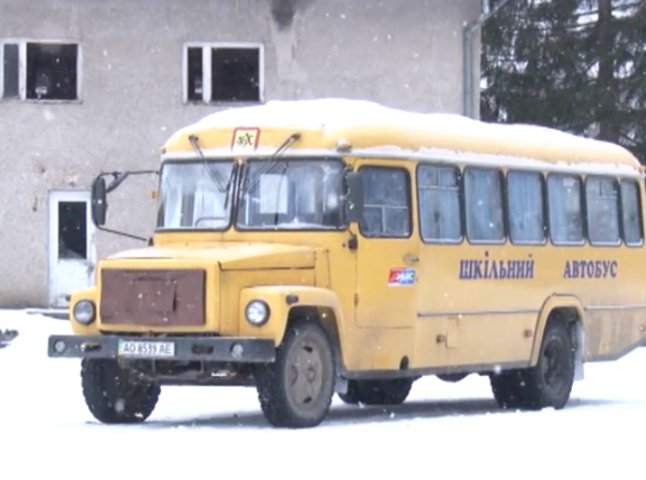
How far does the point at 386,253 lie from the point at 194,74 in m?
18.8

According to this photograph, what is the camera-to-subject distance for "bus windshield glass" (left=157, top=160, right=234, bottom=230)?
18.8m

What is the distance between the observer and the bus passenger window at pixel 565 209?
21797 millimetres

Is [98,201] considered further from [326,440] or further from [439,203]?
[326,440]

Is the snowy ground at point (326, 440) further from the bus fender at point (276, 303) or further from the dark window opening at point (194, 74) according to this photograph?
the dark window opening at point (194, 74)

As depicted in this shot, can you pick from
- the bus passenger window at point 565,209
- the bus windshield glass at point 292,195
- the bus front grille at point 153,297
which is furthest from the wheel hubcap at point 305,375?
the bus passenger window at point 565,209

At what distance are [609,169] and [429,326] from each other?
4287 millimetres

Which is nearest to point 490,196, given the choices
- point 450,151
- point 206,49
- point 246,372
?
point 450,151

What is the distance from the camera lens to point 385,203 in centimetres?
1903

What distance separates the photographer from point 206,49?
37.2 metres

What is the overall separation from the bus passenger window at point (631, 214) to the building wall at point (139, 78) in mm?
14532

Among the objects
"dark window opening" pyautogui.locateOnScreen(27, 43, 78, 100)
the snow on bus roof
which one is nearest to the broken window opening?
"dark window opening" pyautogui.locateOnScreen(27, 43, 78, 100)

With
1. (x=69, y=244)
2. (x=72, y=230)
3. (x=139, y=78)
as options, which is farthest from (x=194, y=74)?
(x=69, y=244)

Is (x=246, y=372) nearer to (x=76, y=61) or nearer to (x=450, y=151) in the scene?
(x=450, y=151)

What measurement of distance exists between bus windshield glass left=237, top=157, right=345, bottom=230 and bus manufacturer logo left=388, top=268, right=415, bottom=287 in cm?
84
